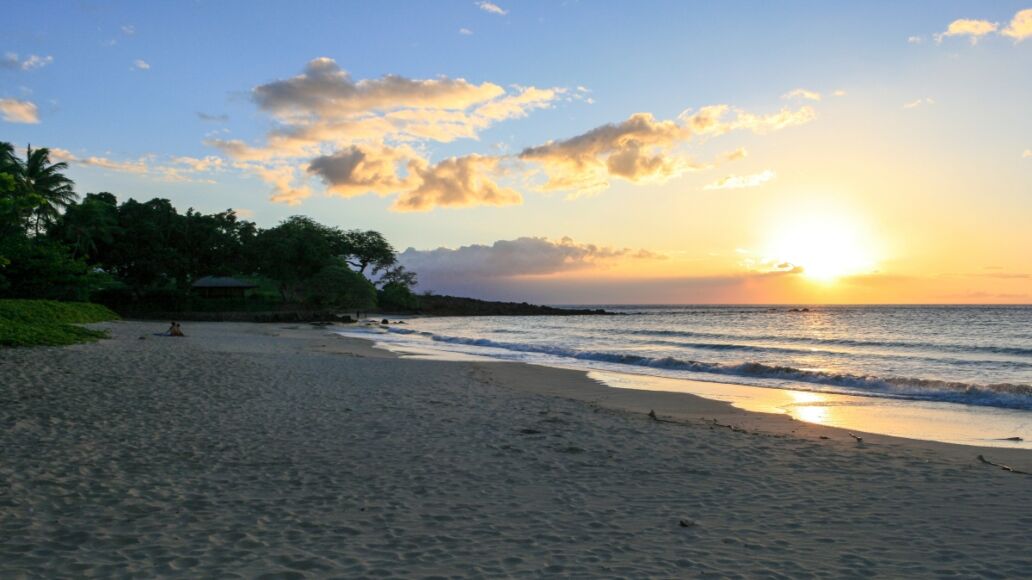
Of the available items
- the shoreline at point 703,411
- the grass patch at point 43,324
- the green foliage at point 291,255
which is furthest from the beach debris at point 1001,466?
the green foliage at point 291,255

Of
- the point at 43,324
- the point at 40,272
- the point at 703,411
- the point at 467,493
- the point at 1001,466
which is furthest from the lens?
the point at 40,272

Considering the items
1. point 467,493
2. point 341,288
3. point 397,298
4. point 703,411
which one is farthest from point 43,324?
point 397,298

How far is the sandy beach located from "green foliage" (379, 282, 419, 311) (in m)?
85.8

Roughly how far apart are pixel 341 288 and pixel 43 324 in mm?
41276

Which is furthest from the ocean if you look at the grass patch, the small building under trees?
the small building under trees

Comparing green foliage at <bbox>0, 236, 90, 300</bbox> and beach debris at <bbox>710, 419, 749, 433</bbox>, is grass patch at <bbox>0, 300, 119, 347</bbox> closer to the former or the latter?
green foliage at <bbox>0, 236, 90, 300</bbox>

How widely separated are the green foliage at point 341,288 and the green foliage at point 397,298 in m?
29.9

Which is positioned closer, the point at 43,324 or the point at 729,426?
the point at 729,426

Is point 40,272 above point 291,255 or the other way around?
the other way around

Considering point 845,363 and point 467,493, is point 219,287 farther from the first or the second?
point 467,493

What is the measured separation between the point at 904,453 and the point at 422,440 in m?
6.68

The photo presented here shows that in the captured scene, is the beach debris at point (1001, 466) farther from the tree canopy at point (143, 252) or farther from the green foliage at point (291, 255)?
the green foliage at point (291, 255)

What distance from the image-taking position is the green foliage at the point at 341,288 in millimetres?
66000

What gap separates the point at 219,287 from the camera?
66938 mm
